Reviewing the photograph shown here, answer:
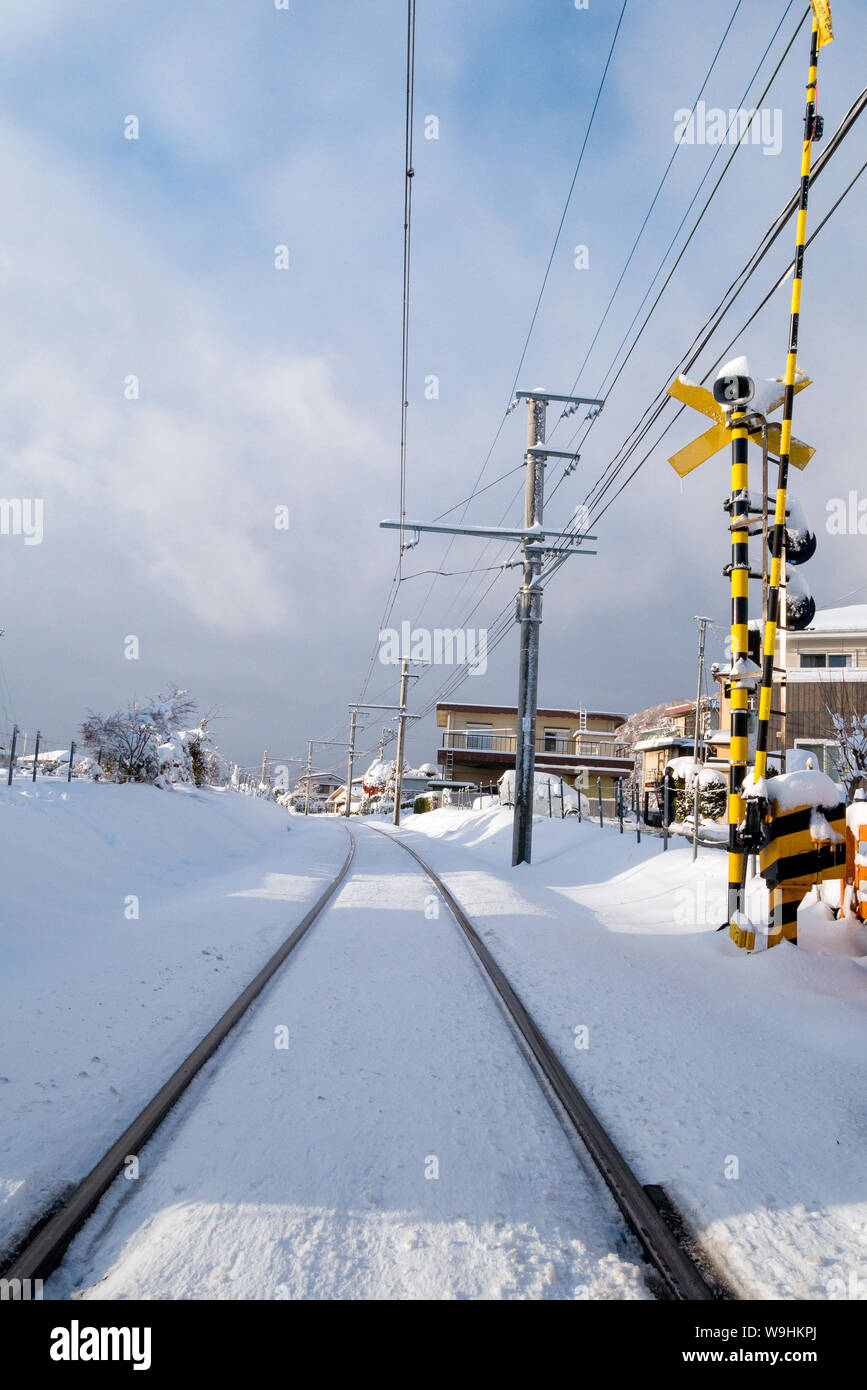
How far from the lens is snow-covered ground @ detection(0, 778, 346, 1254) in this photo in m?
3.35

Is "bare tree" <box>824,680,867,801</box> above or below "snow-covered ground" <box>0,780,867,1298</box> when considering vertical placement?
above

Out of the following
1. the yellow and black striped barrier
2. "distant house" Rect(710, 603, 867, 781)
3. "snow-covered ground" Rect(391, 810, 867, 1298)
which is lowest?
"snow-covered ground" Rect(391, 810, 867, 1298)

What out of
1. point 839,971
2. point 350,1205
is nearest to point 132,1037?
point 350,1205

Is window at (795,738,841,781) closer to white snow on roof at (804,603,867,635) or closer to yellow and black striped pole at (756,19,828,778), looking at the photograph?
white snow on roof at (804,603,867,635)

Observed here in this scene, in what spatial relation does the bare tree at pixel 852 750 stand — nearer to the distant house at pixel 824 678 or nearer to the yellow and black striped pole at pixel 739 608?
the distant house at pixel 824 678

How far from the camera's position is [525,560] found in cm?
1662

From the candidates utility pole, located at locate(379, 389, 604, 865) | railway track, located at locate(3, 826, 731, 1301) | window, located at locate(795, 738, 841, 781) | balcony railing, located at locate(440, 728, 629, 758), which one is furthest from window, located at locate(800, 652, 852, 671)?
railway track, located at locate(3, 826, 731, 1301)

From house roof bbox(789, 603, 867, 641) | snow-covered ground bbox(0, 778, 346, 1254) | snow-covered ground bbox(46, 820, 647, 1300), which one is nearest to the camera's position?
snow-covered ground bbox(46, 820, 647, 1300)

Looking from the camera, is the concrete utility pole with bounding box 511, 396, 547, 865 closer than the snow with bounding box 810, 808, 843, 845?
No

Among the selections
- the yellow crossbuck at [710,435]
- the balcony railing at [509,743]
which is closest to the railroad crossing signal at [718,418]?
the yellow crossbuck at [710,435]

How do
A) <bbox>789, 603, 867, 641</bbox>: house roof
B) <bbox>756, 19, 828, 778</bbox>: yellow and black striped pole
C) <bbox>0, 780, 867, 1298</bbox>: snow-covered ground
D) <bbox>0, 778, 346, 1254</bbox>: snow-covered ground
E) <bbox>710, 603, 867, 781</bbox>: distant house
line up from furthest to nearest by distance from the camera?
<bbox>789, 603, 867, 641</bbox>: house roof → <bbox>710, 603, 867, 781</bbox>: distant house → <bbox>756, 19, 828, 778</bbox>: yellow and black striped pole → <bbox>0, 778, 346, 1254</bbox>: snow-covered ground → <bbox>0, 780, 867, 1298</bbox>: snow-covered ground

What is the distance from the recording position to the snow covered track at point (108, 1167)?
2.33m

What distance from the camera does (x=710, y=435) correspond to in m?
7.80
